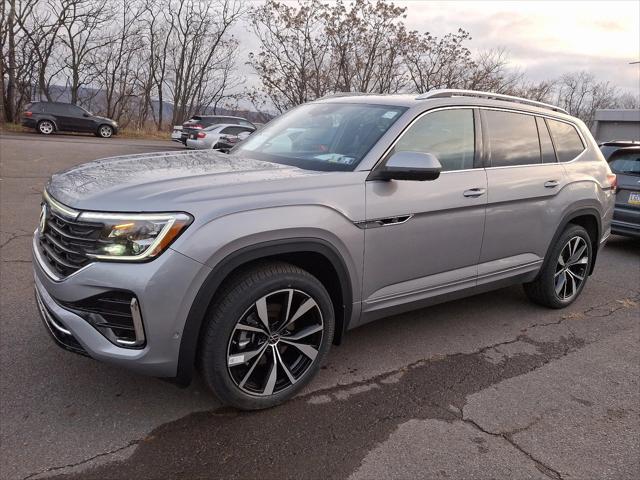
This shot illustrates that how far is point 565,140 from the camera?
4520 millimetres

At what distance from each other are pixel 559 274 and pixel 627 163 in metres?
3.83

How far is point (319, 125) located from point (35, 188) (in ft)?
24.5

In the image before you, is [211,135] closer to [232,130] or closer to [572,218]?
[232,130]

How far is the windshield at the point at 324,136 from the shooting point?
323cm

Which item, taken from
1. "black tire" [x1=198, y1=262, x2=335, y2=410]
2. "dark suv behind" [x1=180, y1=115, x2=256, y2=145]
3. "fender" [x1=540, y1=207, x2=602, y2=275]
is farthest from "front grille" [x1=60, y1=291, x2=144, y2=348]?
"dark suv behind" [x1=180, y1=115, x2=256, y2=145]

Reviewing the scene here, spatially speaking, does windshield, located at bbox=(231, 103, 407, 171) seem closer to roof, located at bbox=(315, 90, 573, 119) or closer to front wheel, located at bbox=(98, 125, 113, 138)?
roof, located at bbox=(315, 90, 573, 119)

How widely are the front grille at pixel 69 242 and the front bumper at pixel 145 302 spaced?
0.07 m

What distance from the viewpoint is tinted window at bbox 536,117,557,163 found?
4.26 meters

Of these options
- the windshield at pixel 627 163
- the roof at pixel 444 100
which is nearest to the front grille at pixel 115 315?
the roof at pixel 444 100

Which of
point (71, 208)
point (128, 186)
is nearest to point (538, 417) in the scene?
point (128, 186)

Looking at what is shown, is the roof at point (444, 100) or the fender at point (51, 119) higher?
the roof at point (444, 100)

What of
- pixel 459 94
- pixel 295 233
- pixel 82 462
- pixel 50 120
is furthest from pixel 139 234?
pixel 50 120

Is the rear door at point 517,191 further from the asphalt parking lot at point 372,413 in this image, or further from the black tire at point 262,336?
the black tire at point 262,336

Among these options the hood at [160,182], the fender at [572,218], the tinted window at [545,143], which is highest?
the tinted window at [545,143]
